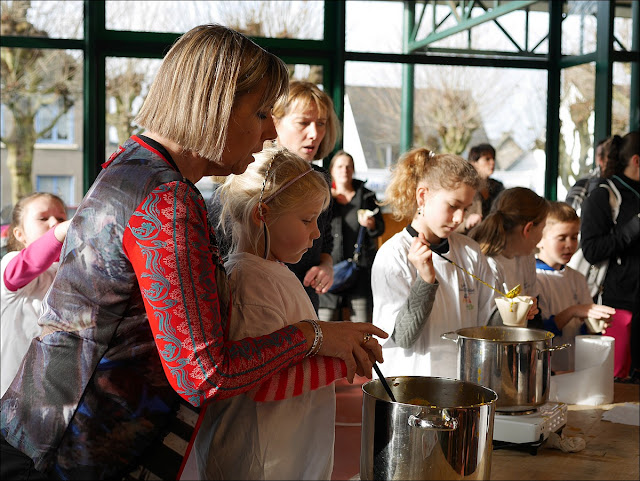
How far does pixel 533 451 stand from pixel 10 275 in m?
1.87

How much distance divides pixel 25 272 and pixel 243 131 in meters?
1.76

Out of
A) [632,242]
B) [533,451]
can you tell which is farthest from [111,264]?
[632,242]

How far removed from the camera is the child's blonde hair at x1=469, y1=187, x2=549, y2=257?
115 inches

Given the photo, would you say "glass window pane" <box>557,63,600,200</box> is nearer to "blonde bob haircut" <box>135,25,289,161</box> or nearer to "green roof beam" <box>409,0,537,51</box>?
"green roof beam" <box>409,0,537,51</box>

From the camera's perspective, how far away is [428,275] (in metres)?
2.18

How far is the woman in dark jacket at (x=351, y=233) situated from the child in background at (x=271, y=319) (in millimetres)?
3051

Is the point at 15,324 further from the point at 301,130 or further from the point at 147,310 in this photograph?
the point at 147,310

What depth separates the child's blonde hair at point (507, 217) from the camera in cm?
293

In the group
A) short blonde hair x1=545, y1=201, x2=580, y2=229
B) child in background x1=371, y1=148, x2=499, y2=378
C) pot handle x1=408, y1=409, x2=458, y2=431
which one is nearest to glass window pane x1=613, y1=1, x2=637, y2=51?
short blonde hair x1=545, y1=201, x2=580, y2=229

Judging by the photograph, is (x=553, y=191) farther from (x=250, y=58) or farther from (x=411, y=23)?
(x=250, y=58)

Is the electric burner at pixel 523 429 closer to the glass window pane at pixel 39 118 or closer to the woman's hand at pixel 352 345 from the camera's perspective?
the woman's hand at pixel 352 345

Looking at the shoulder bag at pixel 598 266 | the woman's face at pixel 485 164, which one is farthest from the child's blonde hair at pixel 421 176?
the woman's face at pixel 485 164

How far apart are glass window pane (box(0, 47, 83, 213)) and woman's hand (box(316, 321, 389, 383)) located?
4370mm

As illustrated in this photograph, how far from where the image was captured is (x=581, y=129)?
20.8ft
